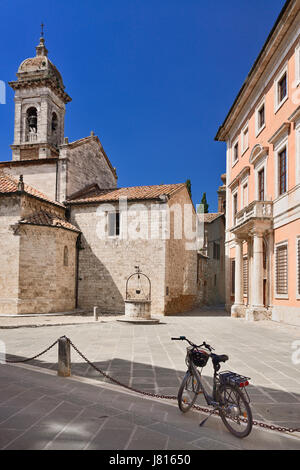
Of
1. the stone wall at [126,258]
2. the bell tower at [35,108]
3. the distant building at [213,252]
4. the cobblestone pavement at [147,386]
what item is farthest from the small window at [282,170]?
the bell tower at [35,108]

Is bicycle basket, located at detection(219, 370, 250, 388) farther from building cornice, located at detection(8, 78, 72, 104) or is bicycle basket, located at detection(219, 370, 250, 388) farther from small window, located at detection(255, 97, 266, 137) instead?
building cornice, located at detection(8, 78, 72, 104)

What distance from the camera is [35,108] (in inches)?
1051

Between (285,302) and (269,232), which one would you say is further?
(269,232)

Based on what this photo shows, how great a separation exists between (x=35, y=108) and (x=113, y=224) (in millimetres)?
11837

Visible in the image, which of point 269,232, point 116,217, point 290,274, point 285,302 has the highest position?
point 116,217

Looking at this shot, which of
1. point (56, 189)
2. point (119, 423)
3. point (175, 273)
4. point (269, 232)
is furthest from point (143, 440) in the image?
point (56, 189)

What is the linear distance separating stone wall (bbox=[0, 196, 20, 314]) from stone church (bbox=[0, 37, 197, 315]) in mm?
50

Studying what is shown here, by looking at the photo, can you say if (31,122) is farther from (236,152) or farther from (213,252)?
(213,252)

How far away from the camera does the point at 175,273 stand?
22203 mm

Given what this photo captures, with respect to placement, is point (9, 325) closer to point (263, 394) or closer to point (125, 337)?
point (125, 337)

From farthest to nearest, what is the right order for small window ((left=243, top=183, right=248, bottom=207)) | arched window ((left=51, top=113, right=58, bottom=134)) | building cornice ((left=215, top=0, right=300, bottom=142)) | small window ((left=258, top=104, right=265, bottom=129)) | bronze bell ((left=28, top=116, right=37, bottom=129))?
1. arched window ((left=51, top=113, right=58, bottom=134))
2. bronze bell ((left=28, top=116, right=37, bottom=129))
3. small window ((left=243, top=183, right=248, bottom=207))
4. small window ((left=258, top=104, right=265, bottom=129))
5. building cornice ((left=215, top=0, right=300, bottom=142))

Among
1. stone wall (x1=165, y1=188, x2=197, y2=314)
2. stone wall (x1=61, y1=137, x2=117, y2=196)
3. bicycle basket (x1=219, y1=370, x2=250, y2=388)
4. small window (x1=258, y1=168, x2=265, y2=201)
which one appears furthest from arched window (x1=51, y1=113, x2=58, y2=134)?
bicycle basket (x1=219, y1=370, x2=250, y2=388)

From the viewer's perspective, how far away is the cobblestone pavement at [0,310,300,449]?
376cm

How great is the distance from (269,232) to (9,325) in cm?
1157
